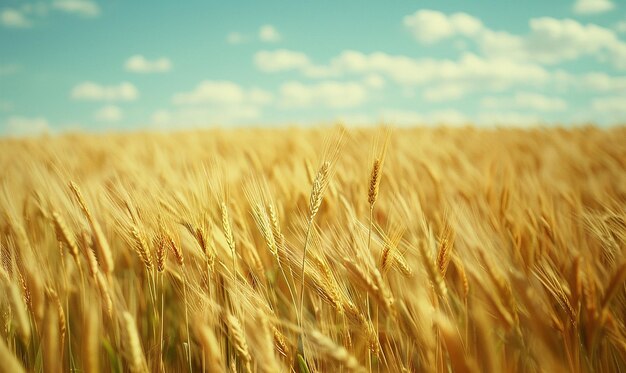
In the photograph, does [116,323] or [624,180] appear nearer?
[116,323]

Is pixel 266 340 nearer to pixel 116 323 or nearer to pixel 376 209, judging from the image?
pixel 116 323

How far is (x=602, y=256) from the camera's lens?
91 centimetres

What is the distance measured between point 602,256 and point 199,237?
104cm

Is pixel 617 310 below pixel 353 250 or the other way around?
below

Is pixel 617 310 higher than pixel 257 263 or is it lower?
lower

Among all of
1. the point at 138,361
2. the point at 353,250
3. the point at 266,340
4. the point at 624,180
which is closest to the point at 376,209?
the point at 353,250

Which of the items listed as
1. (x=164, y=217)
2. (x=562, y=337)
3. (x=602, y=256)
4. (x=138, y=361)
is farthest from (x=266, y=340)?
(x=602, y=256)

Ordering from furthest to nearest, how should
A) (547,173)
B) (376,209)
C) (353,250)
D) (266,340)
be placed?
(547,173) → (376,209) → (353,250) → (266,340)

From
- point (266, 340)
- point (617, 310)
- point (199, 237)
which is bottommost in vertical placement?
point (617, 310)

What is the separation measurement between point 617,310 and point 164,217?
3.36 ft

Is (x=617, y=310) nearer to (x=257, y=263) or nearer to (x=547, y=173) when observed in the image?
(x=257, y=263)

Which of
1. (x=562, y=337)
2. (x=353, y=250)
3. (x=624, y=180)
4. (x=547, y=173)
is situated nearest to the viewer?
(x=562, y=337)

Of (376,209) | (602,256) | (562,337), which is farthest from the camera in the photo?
(376,209)

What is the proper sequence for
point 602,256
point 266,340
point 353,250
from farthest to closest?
point 602,256, point 353,250, point 266,340
